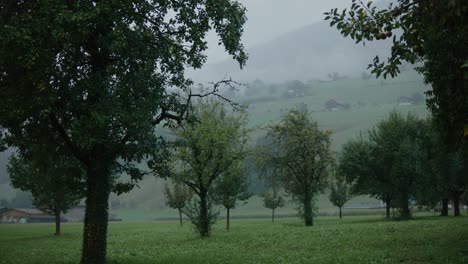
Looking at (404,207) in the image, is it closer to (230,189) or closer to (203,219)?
(230,189)

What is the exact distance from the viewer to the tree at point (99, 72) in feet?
54.4

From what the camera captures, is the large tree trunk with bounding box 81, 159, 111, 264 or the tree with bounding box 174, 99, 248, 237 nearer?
the large tree trunk with bounding box 81, 159, 111, 264

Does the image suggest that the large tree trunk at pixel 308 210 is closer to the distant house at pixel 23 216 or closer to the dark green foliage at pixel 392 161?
the dark green foliage at pixel 392 161

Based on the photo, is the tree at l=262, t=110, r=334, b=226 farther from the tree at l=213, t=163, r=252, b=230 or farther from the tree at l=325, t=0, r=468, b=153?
the tree at l=325, t=0, r=468, b=153

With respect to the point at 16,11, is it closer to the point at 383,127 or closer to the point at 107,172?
the point at 107,172

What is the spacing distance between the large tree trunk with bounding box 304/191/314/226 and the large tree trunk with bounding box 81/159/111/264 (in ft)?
133

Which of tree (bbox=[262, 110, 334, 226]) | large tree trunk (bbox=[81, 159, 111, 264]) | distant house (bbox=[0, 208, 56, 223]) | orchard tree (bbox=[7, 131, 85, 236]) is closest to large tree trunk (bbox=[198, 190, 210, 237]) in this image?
orchard tree (bbox=[7, 131, 85, 236])

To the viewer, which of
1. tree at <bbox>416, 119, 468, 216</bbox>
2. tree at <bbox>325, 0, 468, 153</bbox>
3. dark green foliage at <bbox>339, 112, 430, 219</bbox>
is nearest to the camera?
tree at <bbox>325, 0, 468, 153</bbox>

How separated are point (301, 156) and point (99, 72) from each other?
44.2m

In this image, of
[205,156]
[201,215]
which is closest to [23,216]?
[201,215]

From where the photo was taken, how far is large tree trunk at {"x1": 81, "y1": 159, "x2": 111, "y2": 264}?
20.0 m

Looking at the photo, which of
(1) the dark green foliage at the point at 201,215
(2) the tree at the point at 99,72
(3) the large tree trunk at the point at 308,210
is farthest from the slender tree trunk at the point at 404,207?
(2) the tree at the point at 99,72

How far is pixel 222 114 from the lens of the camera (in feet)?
141

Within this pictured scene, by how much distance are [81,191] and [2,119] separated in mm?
6521
